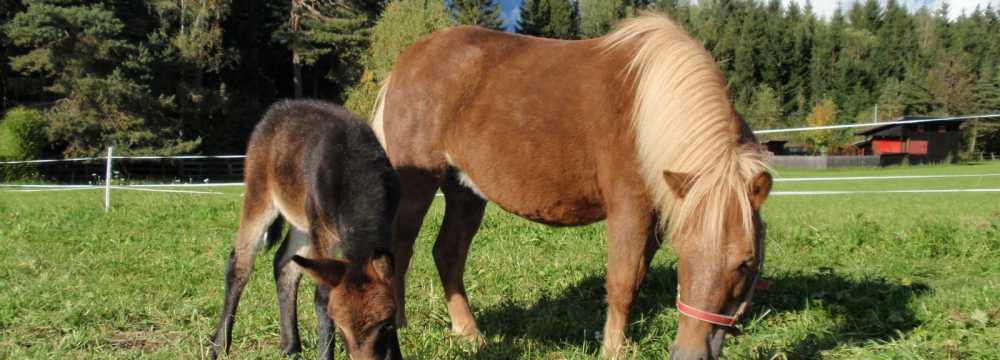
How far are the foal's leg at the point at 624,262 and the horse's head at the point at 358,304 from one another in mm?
1267

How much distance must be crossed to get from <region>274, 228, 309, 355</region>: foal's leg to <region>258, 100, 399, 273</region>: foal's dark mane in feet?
1.86

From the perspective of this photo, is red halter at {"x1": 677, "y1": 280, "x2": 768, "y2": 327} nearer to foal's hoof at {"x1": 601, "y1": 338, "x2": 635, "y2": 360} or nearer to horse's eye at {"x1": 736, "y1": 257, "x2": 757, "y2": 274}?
horse's eye at {"x1": 736, "y1": 257, "x2": 757, "y2": 274}

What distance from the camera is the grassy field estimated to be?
362 cm

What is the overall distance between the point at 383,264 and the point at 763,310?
9.02 feet

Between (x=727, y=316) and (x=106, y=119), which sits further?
(x=106, y=119)

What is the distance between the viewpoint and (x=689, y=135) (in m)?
3.01

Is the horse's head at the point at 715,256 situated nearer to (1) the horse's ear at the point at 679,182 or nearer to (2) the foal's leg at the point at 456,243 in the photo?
(1) the horse's ear at the point at 679,182

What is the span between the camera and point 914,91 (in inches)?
2495

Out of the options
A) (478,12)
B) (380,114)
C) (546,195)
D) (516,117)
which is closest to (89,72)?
(478,12)

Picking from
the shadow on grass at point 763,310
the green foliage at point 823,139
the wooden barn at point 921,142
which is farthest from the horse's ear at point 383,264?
the green foliage at point 823,139

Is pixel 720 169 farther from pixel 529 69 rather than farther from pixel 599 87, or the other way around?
pixel 529 69

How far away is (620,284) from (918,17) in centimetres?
9944

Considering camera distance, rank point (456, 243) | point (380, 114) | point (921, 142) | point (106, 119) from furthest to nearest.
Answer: point (921, 142)
point (106, 119)
point (380, 114)
point (456, 243)

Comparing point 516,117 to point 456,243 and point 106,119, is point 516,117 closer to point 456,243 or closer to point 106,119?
point 456,243
